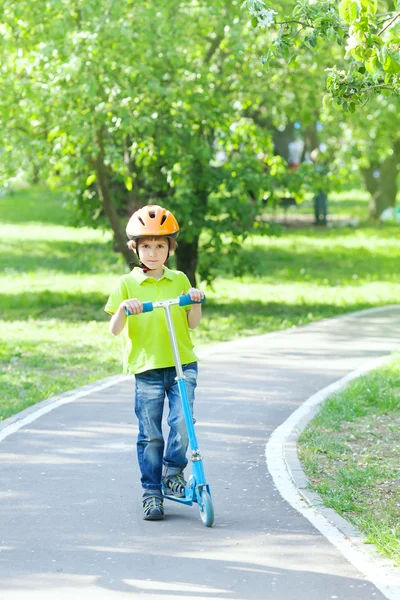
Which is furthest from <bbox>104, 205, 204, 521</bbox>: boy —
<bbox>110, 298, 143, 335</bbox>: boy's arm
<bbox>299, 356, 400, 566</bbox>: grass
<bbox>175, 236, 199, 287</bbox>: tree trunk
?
<bbox>175, 236, 199, 287</bbox>: tree trunk

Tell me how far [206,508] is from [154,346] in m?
0.92

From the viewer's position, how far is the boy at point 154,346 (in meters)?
6.30

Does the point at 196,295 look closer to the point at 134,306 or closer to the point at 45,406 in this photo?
the point at 134,306

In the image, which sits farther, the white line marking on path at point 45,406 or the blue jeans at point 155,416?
the white line marking on path at point 45,406

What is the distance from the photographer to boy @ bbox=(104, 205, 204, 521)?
20.7 feet

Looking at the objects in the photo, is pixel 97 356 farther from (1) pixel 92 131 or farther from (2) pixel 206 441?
(2) pixel 206 441

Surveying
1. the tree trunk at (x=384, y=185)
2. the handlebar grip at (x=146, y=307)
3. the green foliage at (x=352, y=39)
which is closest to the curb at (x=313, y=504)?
the handlebar grip at (x=146, y=307)

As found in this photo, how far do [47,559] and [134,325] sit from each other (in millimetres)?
1394

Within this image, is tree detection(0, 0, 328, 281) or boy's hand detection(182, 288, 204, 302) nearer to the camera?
boy's hand detection(182, 288, 204, 302)

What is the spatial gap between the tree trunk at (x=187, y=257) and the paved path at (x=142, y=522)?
6.31 m

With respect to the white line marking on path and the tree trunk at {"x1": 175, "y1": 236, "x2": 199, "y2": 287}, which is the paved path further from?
the tree trunk at {"x1": 175, "y1": 236, "x2": 199, "y2": 287}

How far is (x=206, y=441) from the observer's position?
830cm

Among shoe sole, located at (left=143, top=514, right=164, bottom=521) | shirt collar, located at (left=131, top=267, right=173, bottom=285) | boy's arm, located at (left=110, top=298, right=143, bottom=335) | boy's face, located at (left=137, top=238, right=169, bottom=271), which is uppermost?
boy's face, located at (left=137, top=238, right=169, bottom=271)

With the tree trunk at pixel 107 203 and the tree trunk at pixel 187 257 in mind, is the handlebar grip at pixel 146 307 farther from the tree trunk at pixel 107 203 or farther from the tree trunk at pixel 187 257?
the tree trunk at pixel 187 257
